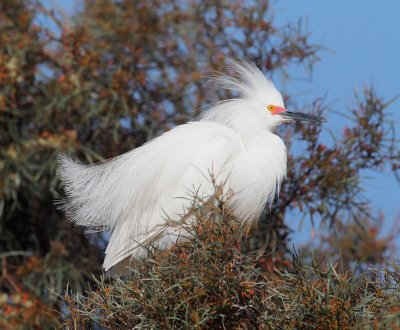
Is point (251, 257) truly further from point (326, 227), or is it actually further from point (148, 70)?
point (148, 70)

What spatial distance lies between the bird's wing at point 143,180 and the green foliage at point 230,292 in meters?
0.81

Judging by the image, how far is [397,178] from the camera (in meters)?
3.78

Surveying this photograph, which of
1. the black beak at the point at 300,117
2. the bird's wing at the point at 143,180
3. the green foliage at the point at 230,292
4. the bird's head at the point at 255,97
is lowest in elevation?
the green foliage at the point at 230,292

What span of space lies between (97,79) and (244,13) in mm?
904

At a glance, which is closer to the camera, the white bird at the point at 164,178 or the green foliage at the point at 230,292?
the green foliage at the point at 230,292

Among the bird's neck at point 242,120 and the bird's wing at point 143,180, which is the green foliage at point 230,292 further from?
the bird's neck at point 242,120

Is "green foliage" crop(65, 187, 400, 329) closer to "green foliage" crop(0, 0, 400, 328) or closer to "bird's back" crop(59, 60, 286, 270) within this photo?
"bird's back" crop(59, 60, 286, 270)

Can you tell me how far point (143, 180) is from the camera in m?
2.64

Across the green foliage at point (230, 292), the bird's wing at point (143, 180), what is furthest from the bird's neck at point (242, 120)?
the green foliage at point (230, 292)

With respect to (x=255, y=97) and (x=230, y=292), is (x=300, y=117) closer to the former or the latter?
(x=255, y=97)

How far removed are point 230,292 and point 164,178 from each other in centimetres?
109

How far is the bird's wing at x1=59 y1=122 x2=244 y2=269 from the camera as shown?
8.30ft

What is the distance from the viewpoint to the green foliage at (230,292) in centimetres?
155

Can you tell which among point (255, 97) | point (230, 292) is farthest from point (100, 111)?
point (230, 292)
